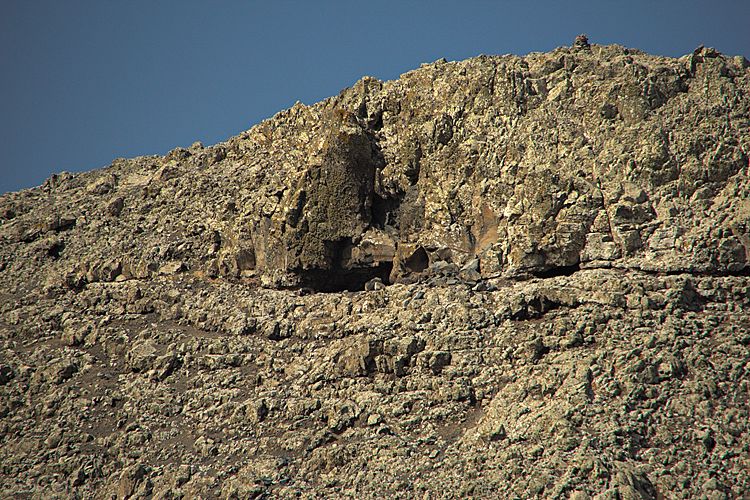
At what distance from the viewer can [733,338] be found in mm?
36719

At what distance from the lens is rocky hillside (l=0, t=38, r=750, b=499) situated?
118ft

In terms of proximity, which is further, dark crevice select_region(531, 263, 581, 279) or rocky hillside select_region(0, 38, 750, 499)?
dark crevice select_region(531, 263, 581, 279)

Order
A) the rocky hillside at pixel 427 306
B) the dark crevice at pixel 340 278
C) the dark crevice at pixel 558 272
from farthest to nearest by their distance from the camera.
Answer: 1. the dark crevice at pixel 340 278
2. the dark crevice at pixel 558 272
3. the rocky hillside at pixel 427 306

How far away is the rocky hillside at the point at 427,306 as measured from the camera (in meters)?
35.9

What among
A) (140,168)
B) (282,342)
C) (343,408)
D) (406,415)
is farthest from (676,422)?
(140,168)

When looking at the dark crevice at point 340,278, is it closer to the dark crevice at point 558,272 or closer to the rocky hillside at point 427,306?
the rocky hillside at point 427,306

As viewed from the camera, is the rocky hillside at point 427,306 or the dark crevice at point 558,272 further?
the dark crevice at point 558,272

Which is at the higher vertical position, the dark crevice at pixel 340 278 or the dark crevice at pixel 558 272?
the dark crevice at pixel 340 278

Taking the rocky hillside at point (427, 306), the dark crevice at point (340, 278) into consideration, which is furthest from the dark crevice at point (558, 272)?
the dark crevice at point (340, 278)

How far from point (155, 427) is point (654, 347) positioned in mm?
20250

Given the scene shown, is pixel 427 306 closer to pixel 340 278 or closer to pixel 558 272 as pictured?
pixel 558 272

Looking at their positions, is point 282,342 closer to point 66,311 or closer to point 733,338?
point 66,311

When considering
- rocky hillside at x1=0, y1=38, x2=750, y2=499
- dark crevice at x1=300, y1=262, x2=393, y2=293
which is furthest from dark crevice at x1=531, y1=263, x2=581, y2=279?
dark crevice at x1=300, y1=262, x2=393, y2=293

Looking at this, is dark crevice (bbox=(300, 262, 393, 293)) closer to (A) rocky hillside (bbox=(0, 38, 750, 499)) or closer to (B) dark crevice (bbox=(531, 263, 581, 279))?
(A) rocky hillside (bbox=(0, 38, 750, 499))
